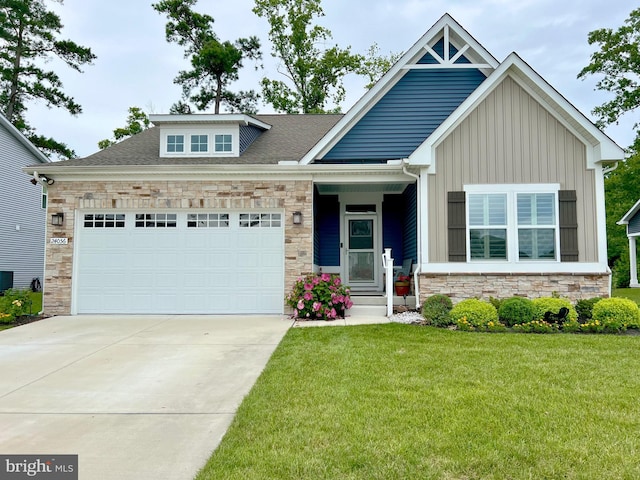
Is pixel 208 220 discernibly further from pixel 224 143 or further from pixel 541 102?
pixel 541 102

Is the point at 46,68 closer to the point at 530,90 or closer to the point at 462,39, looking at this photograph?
the point at 462,39

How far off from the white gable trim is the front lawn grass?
5.72 meters

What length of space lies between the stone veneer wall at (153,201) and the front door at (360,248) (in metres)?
2.75

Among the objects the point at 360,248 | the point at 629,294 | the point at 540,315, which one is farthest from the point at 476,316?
the point at 629,294

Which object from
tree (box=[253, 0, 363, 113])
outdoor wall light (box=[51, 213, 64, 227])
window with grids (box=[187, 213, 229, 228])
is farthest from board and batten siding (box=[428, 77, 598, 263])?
tree (box=[253, 0, 363, 113])

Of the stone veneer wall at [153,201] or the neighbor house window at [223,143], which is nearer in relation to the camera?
the stone veneer wall at [153,201]

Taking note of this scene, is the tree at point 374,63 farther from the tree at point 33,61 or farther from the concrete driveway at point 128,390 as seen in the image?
the concrete driveway at point 128,390

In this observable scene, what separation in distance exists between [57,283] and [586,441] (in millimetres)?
10102

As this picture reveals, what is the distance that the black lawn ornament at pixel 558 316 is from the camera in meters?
7.61

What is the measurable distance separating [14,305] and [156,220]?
3.32 meters

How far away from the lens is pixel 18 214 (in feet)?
58.6

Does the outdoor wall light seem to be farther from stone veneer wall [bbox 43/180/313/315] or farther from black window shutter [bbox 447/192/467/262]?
black window shutter [bbox 447/192/467/262]

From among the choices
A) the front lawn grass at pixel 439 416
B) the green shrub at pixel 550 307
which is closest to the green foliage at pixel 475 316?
the green shrub at pixel 550 307

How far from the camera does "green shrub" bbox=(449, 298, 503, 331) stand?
24.6 feet
